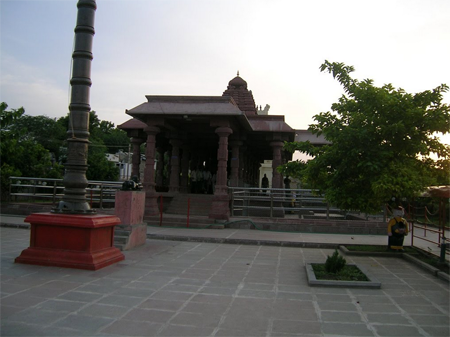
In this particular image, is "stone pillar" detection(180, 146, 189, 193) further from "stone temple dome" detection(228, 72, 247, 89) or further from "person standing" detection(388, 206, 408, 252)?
"person standing" detection(388, 206, 408, 252)

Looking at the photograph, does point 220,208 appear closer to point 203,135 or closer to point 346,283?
point 203,135

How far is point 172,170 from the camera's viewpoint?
18703 mm

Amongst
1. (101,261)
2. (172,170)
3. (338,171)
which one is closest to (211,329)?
(101,261)

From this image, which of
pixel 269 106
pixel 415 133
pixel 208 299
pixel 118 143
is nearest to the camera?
pixel 208 299

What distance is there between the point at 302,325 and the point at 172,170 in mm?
14868

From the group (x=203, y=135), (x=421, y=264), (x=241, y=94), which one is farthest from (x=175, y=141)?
(x=421, y=264)

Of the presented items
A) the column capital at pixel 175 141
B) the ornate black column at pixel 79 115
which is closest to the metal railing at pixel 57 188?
the column capital at pixel 175 141

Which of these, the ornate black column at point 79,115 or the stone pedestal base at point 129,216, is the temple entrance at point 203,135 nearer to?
the stone pedestal base at point 129,216

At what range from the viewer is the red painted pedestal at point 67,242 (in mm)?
6613

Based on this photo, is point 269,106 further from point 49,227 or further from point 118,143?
point 49,227

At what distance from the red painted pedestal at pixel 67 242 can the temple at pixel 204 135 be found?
8113 millimetres

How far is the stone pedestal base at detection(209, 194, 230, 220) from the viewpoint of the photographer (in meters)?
14.6

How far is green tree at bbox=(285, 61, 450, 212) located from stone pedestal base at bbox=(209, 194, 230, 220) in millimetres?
6392

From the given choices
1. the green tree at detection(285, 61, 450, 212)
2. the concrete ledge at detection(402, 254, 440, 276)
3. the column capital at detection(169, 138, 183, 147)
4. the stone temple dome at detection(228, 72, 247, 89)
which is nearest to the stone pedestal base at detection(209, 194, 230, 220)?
the column capital at detection(169, 138, 183, 147)
